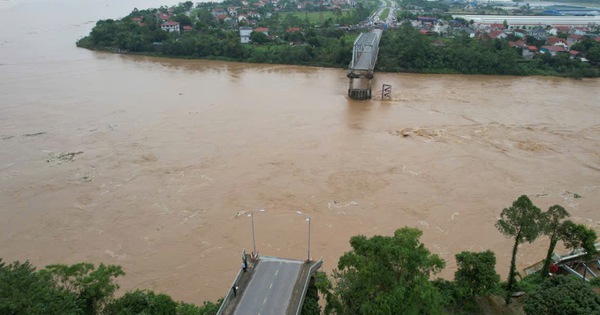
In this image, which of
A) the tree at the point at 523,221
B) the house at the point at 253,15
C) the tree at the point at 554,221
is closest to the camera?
A: the tree at the point at 523,221

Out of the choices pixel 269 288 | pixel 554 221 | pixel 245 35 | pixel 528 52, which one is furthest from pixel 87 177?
pixel 528 52

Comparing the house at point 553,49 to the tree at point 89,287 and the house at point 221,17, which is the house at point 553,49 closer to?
the house at point 221,17

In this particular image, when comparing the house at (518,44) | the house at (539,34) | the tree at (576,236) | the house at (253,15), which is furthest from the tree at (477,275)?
the house at (253,15)

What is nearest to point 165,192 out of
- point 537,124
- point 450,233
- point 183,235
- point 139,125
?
point 183,235

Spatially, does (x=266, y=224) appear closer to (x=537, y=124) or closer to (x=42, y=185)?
(x=42, y=185)

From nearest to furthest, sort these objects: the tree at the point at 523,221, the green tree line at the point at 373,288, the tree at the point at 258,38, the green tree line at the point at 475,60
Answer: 1. the green tree line at the point at 373,288
2. the tree at the point at 523,221
3. the green tree line at the point at 475,60
4. the tree at the point at 258,38

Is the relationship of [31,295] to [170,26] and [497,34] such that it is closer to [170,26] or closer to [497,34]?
[170,26]

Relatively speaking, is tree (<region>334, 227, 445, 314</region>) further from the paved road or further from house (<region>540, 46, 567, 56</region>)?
house (<region>540, 46, 567, 56</region>)
